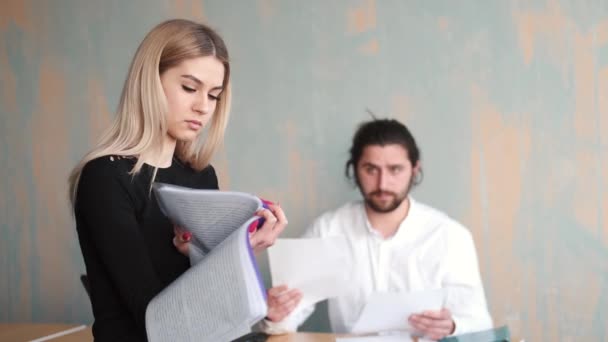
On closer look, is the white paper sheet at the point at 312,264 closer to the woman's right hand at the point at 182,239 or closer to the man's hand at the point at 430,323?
the man's hand at the point at 430,323

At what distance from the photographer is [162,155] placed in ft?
4.45

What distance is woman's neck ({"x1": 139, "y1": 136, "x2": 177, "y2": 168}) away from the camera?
51.4 inches

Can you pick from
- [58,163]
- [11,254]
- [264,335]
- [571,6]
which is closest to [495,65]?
[571,6]

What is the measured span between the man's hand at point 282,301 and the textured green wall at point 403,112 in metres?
0.83

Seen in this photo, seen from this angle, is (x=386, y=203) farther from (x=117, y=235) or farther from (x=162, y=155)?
(x=117, y=235)

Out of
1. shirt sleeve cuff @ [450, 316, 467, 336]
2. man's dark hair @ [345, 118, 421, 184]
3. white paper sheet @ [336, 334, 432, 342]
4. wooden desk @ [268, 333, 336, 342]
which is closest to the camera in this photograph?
white paper sheet @ [336, 334, 432, 342]

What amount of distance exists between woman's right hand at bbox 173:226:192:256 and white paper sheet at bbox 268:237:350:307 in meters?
0.72

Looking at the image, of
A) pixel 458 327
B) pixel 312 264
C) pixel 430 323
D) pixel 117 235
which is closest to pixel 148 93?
pixel 117 235

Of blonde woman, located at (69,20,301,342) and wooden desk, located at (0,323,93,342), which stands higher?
blonde woman, located at (69,20,301,342)

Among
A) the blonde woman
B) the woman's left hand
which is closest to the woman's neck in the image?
the blonde woman

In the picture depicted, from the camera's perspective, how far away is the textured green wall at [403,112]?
2.52 meters

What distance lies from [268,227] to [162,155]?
0.34 metres

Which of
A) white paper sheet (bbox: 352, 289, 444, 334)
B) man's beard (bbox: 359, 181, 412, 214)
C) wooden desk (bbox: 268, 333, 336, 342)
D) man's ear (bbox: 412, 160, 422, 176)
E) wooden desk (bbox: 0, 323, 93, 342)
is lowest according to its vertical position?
wooden desk (bbox: 0, 323, 93, 342)

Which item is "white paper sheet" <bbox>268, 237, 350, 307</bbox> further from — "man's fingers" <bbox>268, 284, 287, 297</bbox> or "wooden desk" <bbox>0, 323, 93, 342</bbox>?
"wooden desk" <bbox>0, 323, 93, 342</bbox>
